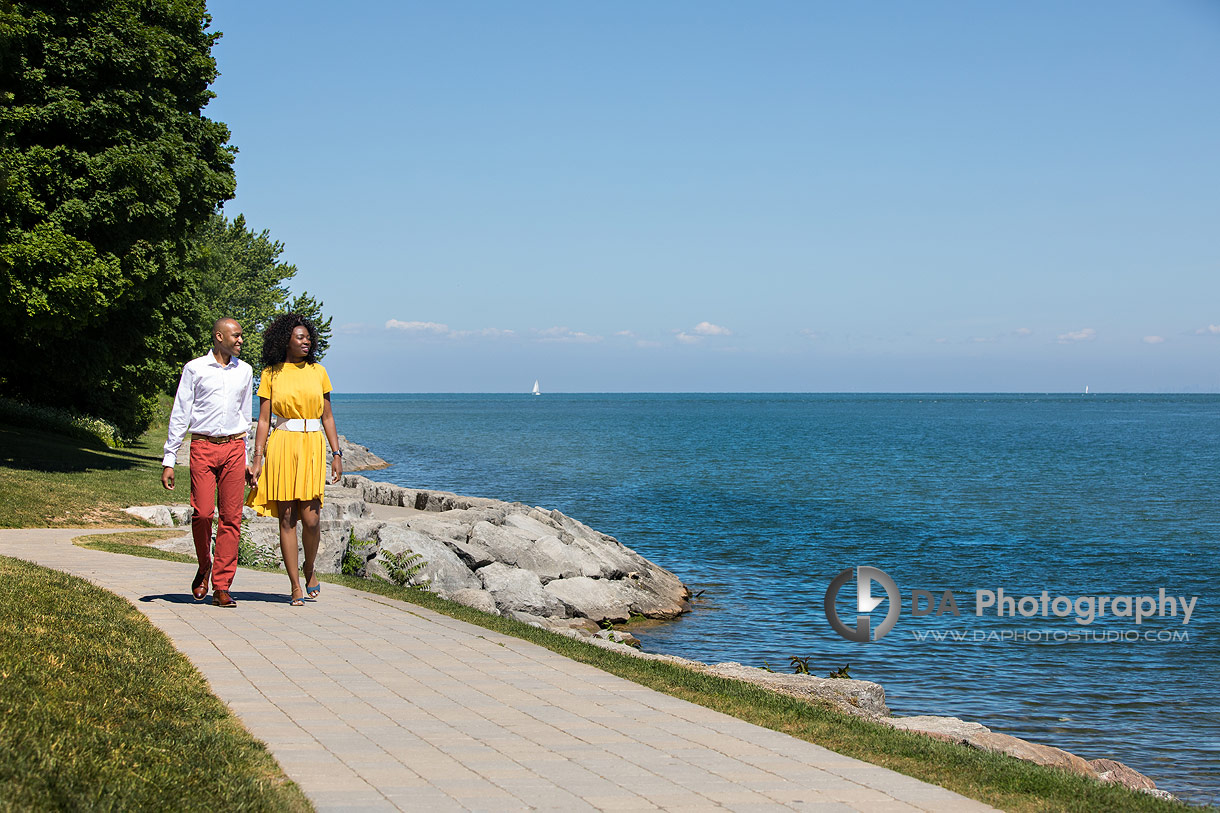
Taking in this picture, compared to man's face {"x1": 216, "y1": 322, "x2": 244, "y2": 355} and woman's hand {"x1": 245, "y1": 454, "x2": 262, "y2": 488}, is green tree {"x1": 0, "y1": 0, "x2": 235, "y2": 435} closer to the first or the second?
man's face {"x1": 216, "y1": 322, "x2": 244, "y2": 355}

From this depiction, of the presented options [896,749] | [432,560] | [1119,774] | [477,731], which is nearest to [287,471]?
[477,731]

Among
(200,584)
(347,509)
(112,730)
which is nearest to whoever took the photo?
(112,730)

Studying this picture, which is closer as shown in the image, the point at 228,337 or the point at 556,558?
the point at 228,337

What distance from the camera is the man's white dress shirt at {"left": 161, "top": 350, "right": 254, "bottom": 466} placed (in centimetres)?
902

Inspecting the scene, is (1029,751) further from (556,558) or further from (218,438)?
(556,558)

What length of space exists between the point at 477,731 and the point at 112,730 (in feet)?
6.08

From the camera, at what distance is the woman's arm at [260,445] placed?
9250 mm

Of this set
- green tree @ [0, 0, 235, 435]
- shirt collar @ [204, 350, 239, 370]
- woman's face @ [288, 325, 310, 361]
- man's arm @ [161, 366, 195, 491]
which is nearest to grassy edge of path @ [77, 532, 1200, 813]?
woman's face @ [288, 325, 310, 361]

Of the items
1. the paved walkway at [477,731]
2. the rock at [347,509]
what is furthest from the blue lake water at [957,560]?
the paved walkway at [477,731]

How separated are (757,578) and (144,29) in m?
17.6

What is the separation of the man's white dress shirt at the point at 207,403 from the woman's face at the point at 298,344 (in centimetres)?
42

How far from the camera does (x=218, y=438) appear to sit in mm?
9180

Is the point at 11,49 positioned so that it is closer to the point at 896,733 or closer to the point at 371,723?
the point at 371,723

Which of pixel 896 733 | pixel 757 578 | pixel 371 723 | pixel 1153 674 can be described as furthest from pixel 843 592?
pixel 371 723
